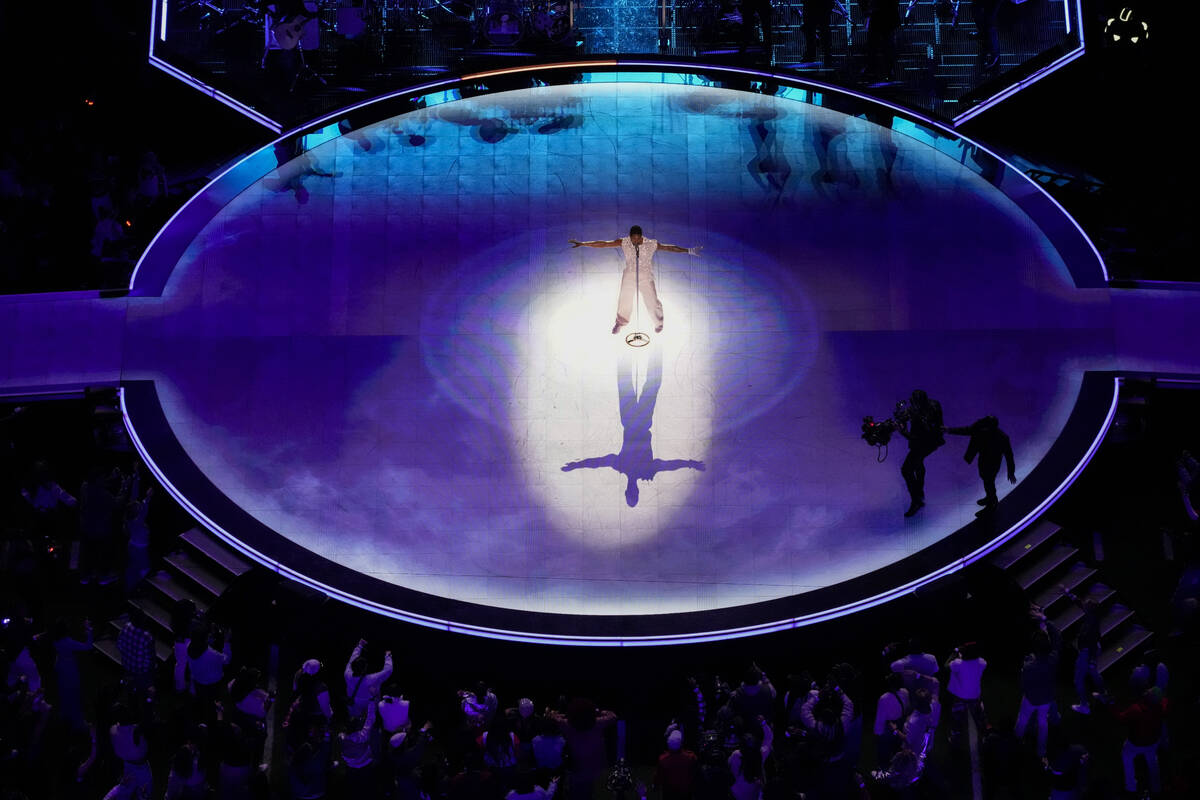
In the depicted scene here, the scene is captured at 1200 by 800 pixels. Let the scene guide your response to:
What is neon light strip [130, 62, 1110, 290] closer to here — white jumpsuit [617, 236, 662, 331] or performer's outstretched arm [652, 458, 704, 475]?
white jumpsuit [617, 236, 662, 331]

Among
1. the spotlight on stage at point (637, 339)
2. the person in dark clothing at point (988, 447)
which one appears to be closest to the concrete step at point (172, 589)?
A: the spotlight on stage at point (637, 339)

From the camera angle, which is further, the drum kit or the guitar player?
the drum kit

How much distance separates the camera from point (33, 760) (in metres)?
13.4

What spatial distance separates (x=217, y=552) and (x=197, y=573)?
29 cm

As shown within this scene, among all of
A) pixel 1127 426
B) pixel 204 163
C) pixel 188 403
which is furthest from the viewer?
pixel 204 163

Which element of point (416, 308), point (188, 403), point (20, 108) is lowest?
point (188, 403)

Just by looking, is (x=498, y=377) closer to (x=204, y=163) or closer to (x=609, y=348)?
(x=609, y=348)

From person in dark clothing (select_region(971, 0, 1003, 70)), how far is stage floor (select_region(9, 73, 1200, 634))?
1.57 meters

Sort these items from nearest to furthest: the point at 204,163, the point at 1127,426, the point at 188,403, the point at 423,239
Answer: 1. the point at 1127,426
2. the point at 188,403
3. the point at 423,239
4. the point at 204,163

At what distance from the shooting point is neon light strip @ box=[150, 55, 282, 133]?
20.6 m

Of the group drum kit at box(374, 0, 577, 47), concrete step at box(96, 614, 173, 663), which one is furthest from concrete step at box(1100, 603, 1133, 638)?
drum kit at box(374, 0, 577, 47)

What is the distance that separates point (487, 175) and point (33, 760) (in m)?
9.57

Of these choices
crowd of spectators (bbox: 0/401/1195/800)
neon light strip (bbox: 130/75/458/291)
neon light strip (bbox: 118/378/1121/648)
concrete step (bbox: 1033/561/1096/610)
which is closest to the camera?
crowd of spectators (bbox: 0/401/1195/800)

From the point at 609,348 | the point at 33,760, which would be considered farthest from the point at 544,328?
the point at 33,760
